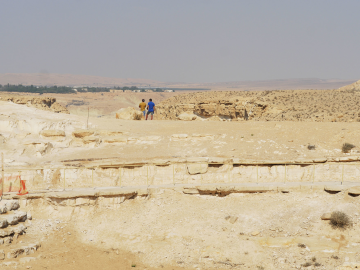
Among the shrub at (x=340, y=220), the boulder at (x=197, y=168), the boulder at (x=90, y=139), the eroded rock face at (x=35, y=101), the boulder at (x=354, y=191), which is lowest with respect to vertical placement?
the shrub at (x=340, y=220)

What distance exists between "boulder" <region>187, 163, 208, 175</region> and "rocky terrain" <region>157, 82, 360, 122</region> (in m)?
12.2

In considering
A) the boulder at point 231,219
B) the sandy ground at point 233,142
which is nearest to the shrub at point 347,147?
the sandy ground at point 233,142

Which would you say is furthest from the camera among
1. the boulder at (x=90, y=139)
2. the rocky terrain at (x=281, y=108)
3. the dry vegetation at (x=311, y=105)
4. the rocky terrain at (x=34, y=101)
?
the rocky terrain at (x=34, y=101)

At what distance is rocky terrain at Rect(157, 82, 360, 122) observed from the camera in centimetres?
3053

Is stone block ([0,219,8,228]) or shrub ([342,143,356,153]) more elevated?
shrub ([342,143,356,153])

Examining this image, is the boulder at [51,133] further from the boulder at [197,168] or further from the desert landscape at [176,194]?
the boulder at [197,168]

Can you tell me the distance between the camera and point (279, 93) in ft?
134

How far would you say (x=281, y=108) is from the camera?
3409 centimetres

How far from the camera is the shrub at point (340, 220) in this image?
1534 cm

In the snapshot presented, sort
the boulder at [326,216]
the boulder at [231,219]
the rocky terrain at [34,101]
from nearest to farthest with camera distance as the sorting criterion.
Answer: the boulder at [326,216] < the boulder at [231,219] < the rocky terrain at [34,101]

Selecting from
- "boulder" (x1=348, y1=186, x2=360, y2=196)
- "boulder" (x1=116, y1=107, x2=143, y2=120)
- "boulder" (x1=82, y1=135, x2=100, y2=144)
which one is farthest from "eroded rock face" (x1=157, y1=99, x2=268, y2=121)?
"boulder" (x1=348, y1=186, x2=360, y2=196)

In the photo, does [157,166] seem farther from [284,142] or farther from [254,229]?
[284,142]

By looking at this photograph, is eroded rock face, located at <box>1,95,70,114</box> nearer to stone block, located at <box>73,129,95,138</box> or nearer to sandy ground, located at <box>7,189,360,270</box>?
stone block, located at <box>73,129,95,138</box>

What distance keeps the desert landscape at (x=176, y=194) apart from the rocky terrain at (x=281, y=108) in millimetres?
7186
